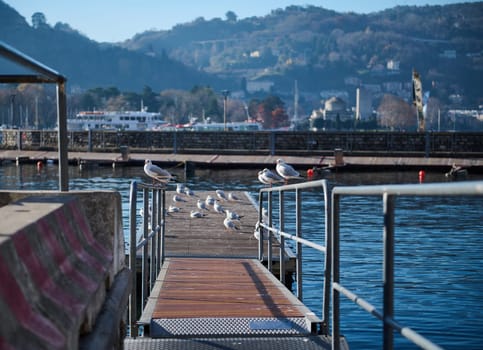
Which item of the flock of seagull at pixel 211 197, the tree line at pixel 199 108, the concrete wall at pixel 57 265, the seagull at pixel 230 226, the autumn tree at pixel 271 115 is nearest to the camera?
the concrete wall at pixel 57 265

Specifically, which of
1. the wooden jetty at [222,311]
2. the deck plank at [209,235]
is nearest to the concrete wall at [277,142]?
the deck plank at [209,235]

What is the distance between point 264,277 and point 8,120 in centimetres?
13136

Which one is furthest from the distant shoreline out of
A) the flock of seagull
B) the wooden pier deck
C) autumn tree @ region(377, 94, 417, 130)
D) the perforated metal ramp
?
autumn tree @ region(377, 94, 417, 130)

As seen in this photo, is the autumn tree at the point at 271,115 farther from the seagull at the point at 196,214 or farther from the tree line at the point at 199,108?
the seagull at the point at 196,214

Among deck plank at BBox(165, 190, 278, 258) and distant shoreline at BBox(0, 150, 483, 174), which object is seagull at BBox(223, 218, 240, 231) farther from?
distant shoreline at BBox(0, 150, 483, 174)

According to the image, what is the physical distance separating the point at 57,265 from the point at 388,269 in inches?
48.8

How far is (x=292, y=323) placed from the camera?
582 cm

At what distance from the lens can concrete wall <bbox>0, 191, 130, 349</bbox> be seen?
102 inches

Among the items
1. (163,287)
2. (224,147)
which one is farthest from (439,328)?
(224,147)

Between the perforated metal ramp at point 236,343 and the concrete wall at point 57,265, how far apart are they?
2.78 ft

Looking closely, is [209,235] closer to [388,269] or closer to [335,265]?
[335,265]

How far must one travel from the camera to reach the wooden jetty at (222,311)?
Result: 5395mm

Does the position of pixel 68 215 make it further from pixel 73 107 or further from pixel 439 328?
pixel 73 107

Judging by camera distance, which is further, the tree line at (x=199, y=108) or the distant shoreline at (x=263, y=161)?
the tree line at (x=199, y=108)
